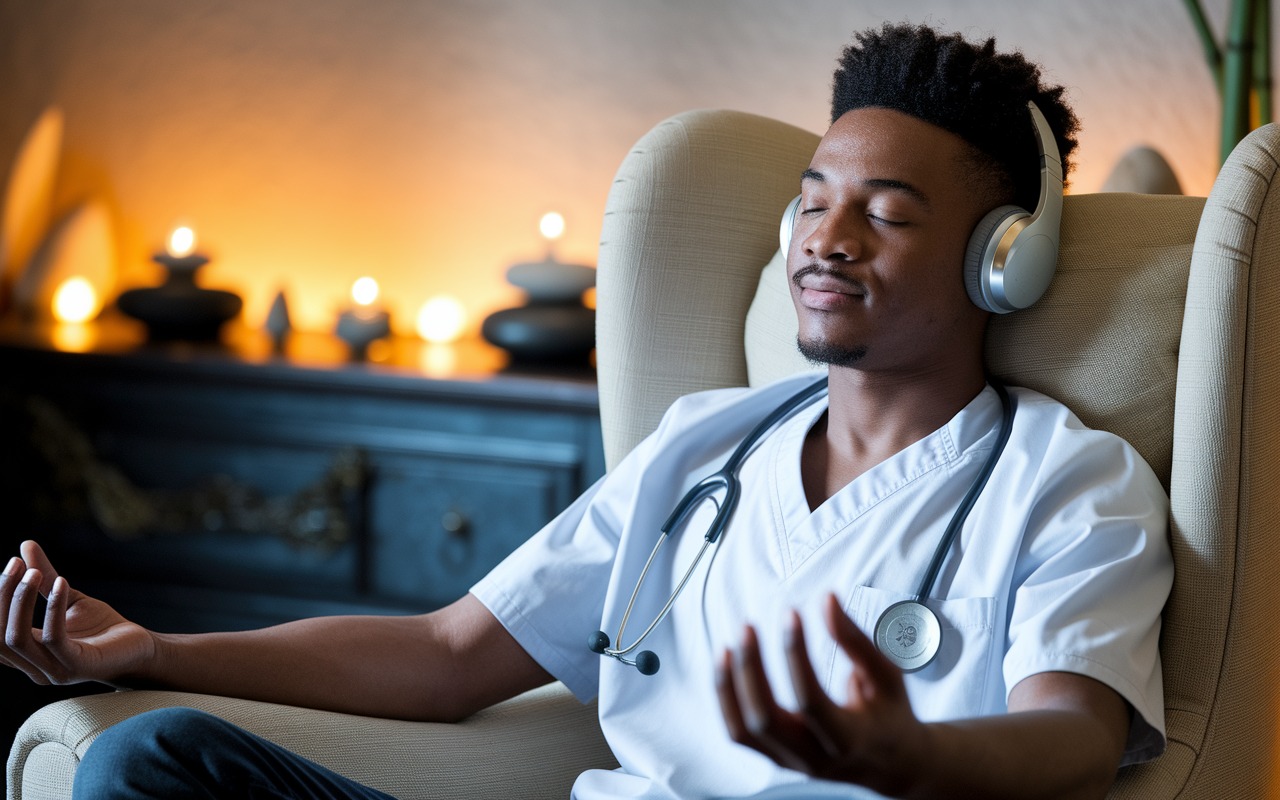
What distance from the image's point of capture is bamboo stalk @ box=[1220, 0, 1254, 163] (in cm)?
171

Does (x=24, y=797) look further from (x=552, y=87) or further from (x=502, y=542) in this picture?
(x=552, y=87)

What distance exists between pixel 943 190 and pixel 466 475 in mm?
1178

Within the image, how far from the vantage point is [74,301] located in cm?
246

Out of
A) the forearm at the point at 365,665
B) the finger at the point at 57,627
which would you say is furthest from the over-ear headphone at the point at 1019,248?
the finger at the point at 57,627

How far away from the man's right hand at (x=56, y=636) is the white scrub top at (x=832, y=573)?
0.34 metres

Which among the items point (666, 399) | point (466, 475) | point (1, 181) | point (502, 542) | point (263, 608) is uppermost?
point (1, 181)

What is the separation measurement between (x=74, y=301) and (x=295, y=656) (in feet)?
5.74

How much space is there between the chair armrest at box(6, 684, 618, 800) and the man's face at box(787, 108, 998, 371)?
495mm

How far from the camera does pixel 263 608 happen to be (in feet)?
6.82

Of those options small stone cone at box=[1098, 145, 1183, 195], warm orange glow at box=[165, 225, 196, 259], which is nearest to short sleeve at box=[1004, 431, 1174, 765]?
small stone cone at box=[1098, 145, 1183, 195]

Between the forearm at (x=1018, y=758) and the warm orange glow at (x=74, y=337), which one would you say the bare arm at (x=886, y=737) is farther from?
the warm orange glow at (x=74, y=337)

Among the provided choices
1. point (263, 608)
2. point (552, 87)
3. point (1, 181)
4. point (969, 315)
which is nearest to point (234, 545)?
point (263, 608)

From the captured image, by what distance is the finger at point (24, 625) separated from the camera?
0.92 metres

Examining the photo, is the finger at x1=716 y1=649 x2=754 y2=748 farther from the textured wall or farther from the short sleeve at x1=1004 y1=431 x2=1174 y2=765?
the textured wall
